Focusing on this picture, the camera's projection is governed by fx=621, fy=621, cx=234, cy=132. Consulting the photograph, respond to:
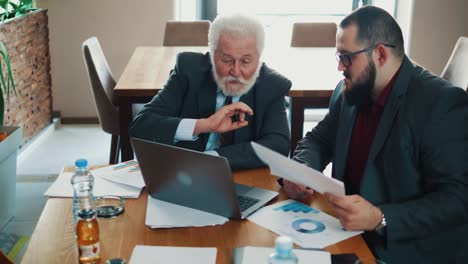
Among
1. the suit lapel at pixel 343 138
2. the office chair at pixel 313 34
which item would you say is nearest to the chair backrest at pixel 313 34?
the office chair at pixel 313 34

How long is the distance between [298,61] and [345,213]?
92.8 inches

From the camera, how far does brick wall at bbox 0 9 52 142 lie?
13.2 feet

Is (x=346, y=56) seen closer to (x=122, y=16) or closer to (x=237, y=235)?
(x=237, y=235)

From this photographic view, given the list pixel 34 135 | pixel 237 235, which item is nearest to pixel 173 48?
pixel 34 135

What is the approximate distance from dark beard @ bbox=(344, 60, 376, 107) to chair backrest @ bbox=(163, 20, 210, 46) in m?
2.69

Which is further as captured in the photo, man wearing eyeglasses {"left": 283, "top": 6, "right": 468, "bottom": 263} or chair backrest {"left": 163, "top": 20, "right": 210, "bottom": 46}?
chair backrest {"left": 163, "top": 20, "right": 210, "bottom": 46}

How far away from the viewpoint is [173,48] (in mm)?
4254

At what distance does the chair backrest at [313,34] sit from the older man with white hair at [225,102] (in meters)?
2.26

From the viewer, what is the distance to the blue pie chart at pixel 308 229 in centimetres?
152

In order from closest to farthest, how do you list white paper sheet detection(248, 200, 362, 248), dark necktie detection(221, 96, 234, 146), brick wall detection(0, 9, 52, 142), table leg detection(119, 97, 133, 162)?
white paper sheet detection(248, 200, 362, 248) < dark necktie detection(221, 96, 234, 146) < table leg detection(119, 97, 133, 162) < brick wall detection(0, 9, 52, 142)

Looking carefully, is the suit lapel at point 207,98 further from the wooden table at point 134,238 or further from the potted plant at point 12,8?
the potted plant at point 12,8

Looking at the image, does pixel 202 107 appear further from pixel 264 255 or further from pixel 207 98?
pixel 264 255

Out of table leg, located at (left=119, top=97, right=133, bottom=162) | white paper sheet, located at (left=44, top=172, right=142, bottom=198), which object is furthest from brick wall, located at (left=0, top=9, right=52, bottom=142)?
white paper sheet, located at (left=44, top=172, right=142, bottom=198)

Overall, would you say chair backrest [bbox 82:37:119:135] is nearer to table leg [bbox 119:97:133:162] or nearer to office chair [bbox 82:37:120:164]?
office chair [bbox 82:37:120:164]
